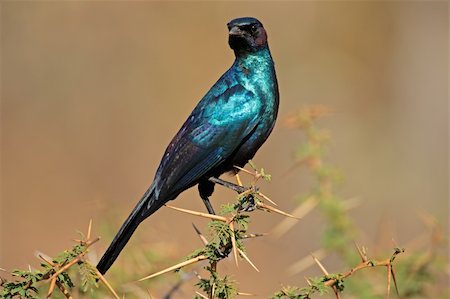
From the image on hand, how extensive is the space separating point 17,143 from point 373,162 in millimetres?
4083

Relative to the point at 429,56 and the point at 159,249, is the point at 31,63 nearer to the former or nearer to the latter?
the point at 429,56

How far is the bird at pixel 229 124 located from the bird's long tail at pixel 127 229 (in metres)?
0.09

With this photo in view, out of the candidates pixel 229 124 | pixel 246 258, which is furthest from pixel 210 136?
pixel 246 258

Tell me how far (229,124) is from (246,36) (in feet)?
1.66

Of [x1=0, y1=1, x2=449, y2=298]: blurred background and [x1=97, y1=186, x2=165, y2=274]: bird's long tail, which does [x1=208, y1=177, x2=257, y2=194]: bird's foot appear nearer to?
[x1=97, y1=186, x2=165, y2=274]: bird's long tail

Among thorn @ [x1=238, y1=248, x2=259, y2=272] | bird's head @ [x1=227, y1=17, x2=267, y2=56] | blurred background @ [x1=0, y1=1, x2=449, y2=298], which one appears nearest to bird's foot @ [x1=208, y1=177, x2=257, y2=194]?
bird's head @ [x1=227, y1=17, x2=267, y2=56]

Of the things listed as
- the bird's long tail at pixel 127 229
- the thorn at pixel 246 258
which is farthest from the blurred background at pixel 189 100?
the thorn at pixel 246 258

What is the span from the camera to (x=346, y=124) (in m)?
9.91

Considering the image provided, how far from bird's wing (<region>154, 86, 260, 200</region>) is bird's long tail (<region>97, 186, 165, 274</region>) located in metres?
0.21

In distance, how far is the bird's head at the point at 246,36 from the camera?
176 inches

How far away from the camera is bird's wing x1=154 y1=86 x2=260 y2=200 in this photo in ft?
13.8

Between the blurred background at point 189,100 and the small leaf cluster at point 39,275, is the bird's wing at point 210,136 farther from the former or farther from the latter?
the blurred background at point 189,100

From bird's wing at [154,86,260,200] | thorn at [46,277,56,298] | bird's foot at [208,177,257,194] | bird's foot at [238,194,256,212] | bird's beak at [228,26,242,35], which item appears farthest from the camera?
bird's beak at [228,26,242,35]

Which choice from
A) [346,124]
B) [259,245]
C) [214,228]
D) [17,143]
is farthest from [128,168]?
[214,228]
